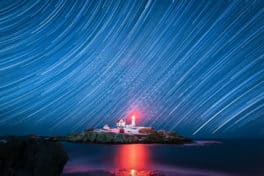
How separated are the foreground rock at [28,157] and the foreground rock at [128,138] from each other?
89532mm

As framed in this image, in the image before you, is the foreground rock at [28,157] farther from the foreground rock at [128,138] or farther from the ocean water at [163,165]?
the foreground rock at [128,138]

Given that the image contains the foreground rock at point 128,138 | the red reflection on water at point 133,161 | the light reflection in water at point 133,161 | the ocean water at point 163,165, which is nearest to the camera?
the ocean water at point 163,165

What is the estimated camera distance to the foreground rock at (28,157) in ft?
25.7

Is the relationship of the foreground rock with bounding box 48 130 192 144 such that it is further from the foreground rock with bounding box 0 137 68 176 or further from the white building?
the foreground rock with bounding box 0 137 68 176

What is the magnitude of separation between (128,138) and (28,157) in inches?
3687

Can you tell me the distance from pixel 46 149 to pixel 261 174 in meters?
22.2

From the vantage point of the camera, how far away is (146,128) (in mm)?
118250

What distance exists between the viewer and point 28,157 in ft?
26.9

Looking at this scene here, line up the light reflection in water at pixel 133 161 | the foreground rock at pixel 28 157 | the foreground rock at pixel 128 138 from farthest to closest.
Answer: the foreground rock at pixel 128 138 < the light reflection in water at pixel 133 161 < the foreground rock at pixel 28 157

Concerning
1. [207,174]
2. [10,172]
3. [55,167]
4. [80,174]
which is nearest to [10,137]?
[10,172]

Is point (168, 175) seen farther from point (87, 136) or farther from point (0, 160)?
point (87, 136)

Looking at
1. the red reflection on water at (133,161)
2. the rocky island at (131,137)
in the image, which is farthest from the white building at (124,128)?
the red reflection on water at (133,161)

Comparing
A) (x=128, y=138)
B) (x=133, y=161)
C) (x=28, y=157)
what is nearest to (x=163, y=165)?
(x=133, y=161)

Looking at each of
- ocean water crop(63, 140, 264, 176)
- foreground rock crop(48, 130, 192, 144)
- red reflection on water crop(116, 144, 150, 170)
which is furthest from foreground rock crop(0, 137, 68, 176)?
foreground rock crop(48, 130, 192, 144)
